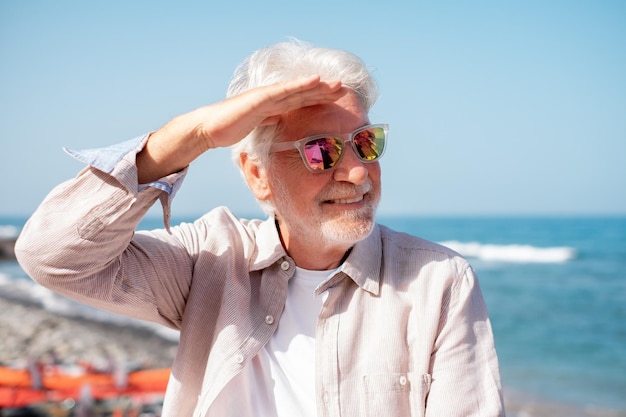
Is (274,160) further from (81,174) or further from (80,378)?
(80,378)

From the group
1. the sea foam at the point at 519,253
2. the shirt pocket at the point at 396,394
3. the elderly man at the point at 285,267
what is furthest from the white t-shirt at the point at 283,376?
the sea foam at the point at 519,253

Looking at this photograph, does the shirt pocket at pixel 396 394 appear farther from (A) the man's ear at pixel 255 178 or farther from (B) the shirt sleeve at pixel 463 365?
(A) the man's ear at pixel 255 178

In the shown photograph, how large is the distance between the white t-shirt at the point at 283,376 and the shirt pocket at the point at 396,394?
0.23m

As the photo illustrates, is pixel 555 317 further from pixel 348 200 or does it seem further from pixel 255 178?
pixel 348 200

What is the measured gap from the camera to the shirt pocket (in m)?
2.26

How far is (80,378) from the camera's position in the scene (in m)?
7.19

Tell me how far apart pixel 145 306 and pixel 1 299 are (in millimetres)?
16685

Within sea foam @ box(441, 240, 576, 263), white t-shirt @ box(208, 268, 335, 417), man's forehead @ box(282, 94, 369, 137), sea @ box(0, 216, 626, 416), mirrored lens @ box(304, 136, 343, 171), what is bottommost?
sea foam @ box(441, 240, 576, 263)

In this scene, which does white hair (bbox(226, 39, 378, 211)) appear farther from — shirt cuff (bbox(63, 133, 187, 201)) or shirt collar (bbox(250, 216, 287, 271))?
shirt cuff (bbox(63, 133, 187, 201))

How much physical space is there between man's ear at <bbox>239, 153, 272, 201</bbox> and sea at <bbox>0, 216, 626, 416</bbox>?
7.12 metres

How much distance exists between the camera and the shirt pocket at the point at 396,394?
2262mm

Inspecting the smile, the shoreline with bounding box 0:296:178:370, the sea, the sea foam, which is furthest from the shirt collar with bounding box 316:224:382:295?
the sea foam

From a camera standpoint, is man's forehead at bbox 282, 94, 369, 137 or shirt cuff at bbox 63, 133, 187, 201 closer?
shirt cuff at bbox 63, 133, 187, 201

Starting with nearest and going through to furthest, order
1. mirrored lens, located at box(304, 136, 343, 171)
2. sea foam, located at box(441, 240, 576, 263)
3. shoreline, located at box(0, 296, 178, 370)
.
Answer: mirrored lens, located at box(304, 136, 343, 171), shoreline, located at box(0, 296, 178, 370), sea foam, located at box(441, 240, 576, 263)
